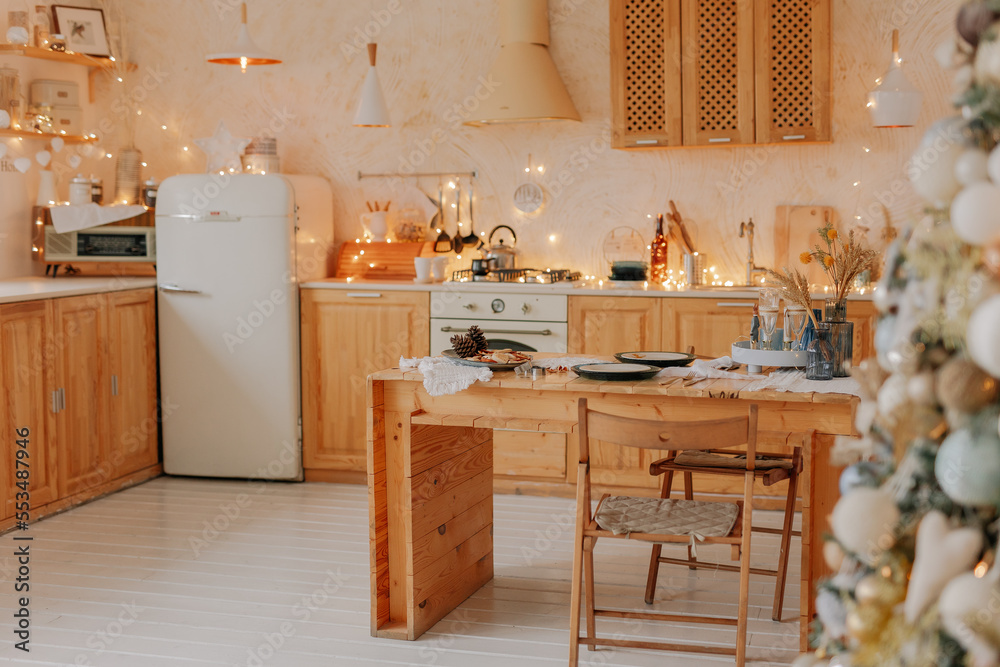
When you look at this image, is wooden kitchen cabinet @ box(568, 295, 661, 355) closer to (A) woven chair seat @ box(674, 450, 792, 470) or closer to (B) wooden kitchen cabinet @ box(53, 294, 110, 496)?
(A) woven chair seat @ box(674, 450, 792, 470)

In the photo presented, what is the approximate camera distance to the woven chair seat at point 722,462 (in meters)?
2.98

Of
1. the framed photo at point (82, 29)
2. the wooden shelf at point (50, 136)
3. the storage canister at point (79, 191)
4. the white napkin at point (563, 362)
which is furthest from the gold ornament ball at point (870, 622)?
the framed photo at point (82, 29)

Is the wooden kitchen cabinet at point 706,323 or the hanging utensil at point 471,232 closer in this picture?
the wooden kitchen cabinet at point 706,323

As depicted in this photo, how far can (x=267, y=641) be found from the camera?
2924 millimetres

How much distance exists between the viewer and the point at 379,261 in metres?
5.02

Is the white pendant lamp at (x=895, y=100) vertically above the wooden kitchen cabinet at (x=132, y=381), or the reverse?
the white pendant lamp at (x=895, y=100)

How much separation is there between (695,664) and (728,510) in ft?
1.48

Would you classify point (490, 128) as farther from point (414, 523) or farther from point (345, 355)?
point (414, 523)

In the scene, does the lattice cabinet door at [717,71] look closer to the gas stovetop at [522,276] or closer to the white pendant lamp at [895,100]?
the white pendant lamp at [895,100]

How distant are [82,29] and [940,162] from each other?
5.04 m

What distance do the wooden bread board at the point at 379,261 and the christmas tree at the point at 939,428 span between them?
3.86 metres

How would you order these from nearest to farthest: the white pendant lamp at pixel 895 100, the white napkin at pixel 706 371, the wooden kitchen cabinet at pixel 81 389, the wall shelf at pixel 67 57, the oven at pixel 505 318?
the white napkin at pixel 706 371 < the wooden kitchen cabinet at pixel 81 389 < the white pendant lamp at pixel 895 100 < the oven at pixel 505 318 < the wall shelf at pixel 67 57

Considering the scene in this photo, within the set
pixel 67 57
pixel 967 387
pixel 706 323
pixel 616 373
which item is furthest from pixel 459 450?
pixel 67 57

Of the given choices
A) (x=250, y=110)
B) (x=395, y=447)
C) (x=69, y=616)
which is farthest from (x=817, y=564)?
(x=250, y=110)
